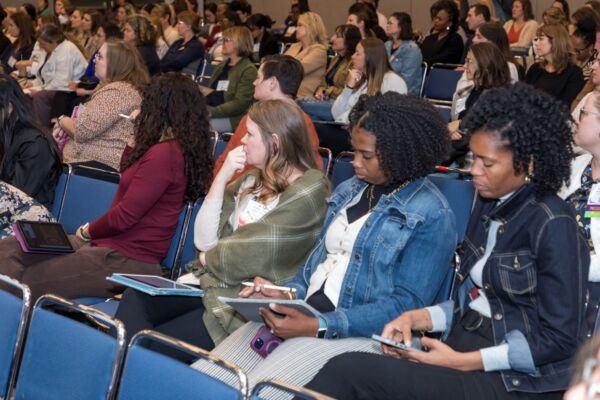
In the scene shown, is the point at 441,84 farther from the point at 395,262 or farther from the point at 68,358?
the point at 68,358

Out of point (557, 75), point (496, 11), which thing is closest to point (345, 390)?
point (557, 75)

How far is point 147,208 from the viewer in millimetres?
3609

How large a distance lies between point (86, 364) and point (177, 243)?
1436 mm

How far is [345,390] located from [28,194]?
7.93 ft

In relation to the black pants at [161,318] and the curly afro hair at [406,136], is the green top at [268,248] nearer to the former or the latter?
the black pants at [161,318]

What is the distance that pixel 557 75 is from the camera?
6199 mm

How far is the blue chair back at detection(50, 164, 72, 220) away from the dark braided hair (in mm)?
562

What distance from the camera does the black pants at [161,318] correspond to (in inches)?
120

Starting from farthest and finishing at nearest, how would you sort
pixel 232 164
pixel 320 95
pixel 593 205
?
pixel 320 95 < pixel 232 164 < pixel 593 205

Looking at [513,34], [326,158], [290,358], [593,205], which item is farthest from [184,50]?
[290,358]

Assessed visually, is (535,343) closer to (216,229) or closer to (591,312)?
(591,312)

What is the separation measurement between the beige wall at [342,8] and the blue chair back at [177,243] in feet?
30.6

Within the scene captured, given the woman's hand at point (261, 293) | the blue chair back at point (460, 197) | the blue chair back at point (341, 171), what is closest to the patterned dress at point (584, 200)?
the woman's hand at point (261, 293)

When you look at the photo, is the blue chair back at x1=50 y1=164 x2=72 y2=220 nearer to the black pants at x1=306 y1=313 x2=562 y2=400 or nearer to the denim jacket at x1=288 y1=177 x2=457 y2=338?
the denim jacket at x1=288 y1=177 x2=457 y2=338
